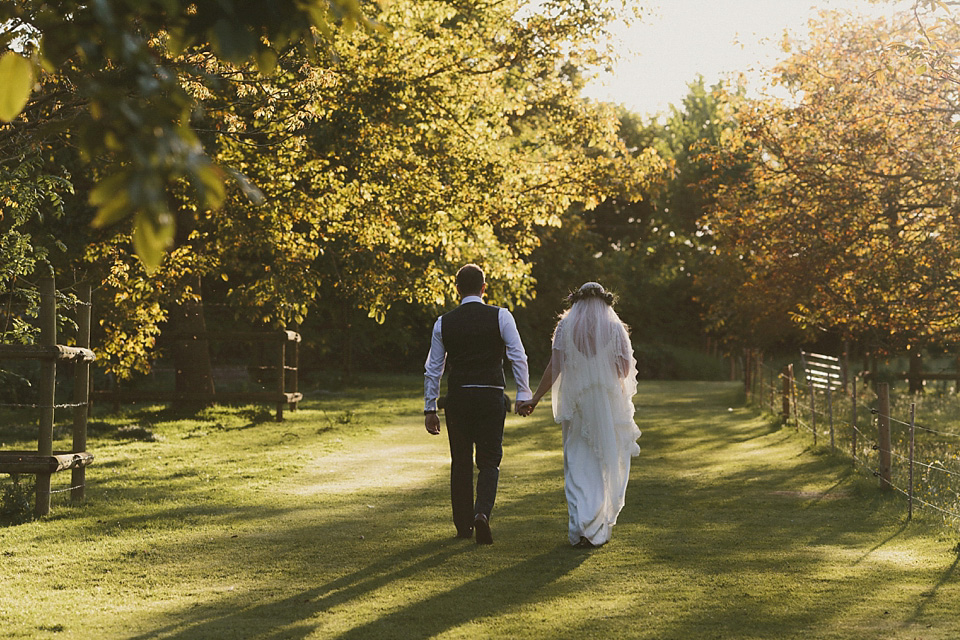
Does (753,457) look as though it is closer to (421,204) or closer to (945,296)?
(945,296)

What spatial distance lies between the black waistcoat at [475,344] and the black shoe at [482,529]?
1060 mm

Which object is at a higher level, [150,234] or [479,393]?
[150,234]

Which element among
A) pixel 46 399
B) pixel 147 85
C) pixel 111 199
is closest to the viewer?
pixel 111 199

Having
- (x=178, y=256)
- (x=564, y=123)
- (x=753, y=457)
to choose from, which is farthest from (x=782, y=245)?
(x=178, y=256)

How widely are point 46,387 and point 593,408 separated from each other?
4.93 m

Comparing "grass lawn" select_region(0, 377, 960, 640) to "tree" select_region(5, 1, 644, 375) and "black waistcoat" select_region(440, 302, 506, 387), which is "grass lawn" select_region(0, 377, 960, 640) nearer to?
"black waistcoat" select_region(440, 302, 506, 387)

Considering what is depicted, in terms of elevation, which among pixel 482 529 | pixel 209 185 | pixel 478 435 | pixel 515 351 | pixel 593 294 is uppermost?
pixel 593 294

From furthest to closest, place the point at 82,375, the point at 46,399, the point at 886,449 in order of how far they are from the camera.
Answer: the point at 886,449 < the point at 82,375 < the point at 46,399

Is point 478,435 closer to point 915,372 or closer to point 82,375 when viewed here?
point 82,375

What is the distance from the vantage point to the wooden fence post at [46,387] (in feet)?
33.2

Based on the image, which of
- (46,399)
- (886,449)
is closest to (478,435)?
(46,399)

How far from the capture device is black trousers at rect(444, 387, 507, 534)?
904 centimetres

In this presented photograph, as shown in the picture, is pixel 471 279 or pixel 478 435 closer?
pixel 478 435

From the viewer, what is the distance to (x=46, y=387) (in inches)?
405
